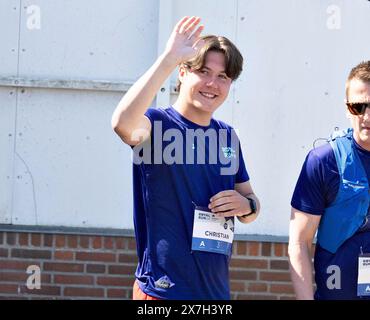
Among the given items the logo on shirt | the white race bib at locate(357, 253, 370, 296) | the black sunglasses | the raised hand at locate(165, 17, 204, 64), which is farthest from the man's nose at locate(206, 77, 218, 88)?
the white race bib at locate(357, 253, 370, 296)

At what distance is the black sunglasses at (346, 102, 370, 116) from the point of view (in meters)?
3.08

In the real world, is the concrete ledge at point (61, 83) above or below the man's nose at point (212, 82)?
above

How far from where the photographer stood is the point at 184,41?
116 inches

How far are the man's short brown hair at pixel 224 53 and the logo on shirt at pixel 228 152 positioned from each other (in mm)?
309

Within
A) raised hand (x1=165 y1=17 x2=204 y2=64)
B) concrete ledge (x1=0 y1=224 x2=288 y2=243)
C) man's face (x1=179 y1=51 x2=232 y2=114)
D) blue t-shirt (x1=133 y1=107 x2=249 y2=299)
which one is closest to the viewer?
raised hand (x1=165 y1=17 x2=204 y2=64)

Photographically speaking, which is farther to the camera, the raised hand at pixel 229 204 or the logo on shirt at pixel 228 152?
→ the logo on shirt at pixel 228 152

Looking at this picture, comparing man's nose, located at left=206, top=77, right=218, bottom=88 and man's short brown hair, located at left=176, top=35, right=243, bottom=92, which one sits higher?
man's short brown hair, located at left=176, top=35, right=243, bottom=92

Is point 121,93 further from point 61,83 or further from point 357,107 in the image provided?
point 357,107

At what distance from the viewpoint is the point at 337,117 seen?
5.07m

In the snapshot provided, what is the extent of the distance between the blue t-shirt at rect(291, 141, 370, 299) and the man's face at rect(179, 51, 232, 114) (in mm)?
472

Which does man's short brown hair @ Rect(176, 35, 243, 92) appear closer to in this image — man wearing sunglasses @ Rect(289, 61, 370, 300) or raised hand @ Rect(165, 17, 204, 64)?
raised hand @ Rect(165, 17, 204, 64)

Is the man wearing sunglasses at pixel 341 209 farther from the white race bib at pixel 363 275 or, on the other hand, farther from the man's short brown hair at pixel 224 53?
the man's short brown hair at pixel 224 53

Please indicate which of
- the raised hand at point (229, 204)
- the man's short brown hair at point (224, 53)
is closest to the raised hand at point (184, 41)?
the man's short brown hair at point (224, 53)

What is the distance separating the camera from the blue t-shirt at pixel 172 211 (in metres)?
3.01
